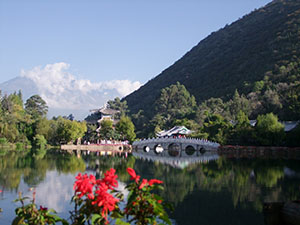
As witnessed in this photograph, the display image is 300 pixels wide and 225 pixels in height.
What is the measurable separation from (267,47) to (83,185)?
304 ft

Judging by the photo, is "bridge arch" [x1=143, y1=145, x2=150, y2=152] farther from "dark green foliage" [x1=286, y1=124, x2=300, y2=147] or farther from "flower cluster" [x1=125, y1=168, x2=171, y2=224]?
"flower cluster" [x1=125, y1=168, x2=171, y2=224]

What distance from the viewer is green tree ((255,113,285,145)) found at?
129ft

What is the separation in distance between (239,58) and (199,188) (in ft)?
276

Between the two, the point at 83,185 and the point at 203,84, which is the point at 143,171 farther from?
the point at 203,84

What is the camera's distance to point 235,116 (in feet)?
191

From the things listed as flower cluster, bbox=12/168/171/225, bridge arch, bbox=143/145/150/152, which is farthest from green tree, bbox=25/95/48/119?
flower cluster, bbox=12/168/171/225

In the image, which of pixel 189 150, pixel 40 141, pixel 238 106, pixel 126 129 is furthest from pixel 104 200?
pixel 238 106

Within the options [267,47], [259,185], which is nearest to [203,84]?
[267,47]

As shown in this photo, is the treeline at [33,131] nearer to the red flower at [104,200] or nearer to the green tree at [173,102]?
the green tree at [173,102]

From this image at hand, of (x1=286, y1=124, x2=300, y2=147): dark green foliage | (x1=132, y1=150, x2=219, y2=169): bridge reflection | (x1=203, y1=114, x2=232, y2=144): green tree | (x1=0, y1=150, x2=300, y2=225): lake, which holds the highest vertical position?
(x1=203, y1=114, x2=232, y2=144): green tree

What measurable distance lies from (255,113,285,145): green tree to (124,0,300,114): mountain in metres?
25.5

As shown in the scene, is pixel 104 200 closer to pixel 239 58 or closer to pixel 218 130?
pixel 218 130

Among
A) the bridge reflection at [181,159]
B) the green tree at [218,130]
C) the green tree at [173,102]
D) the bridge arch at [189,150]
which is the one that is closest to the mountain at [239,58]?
the green tree at [173,102]

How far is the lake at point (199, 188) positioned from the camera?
1306cm
